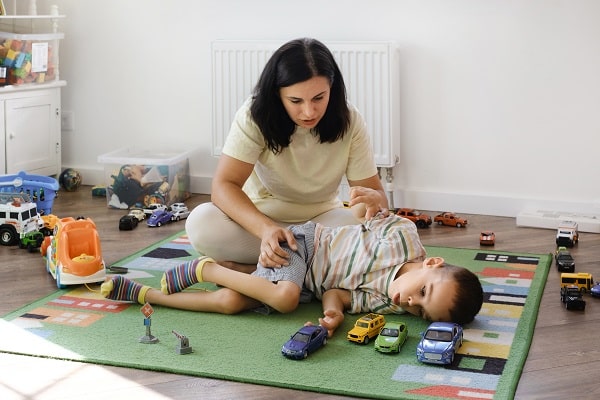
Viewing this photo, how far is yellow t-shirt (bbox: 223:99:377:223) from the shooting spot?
2.50 meters

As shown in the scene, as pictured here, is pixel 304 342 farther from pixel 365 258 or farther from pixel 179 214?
pixel 179 214

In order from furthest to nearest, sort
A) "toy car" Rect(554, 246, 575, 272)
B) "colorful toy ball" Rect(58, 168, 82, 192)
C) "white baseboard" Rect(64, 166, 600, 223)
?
"colorful toy ball" Rect(58, 168, 82, 192) → "white baseboard" Rect(64, 166, 600, 223) → "toy car" Rect(554, 246, 575, 272)

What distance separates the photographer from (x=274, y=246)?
230 cm

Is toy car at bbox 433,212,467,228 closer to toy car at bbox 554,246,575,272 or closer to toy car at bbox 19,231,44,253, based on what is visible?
toy car at bbox 554,246,575,272

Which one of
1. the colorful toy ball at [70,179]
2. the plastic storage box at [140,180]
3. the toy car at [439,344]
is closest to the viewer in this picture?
the toy car at [439,344]

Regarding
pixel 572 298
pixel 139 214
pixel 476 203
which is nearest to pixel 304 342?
pixel 572 298

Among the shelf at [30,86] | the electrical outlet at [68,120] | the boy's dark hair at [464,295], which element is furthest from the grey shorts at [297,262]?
the electrical outlet at [68,120]

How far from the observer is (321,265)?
2.40 m

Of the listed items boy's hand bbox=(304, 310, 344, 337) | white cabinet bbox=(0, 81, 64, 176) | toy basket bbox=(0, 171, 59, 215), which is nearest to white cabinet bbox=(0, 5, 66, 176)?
white cabinet bbox=(0, 81, 64, 176)

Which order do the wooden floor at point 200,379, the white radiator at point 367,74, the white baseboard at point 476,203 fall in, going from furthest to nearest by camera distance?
1. the white radiator at point 367,74
2. the white baseboard at point 476,203
3. the wooden floor at point 200,379

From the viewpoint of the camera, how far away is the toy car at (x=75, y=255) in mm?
2574

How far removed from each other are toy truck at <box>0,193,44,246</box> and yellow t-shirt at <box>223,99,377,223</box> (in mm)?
903

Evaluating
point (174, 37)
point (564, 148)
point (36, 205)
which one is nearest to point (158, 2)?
point (174, 37)

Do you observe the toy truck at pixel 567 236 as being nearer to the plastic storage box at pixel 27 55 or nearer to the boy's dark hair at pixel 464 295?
the boy's dark hair at pixel 464 295
